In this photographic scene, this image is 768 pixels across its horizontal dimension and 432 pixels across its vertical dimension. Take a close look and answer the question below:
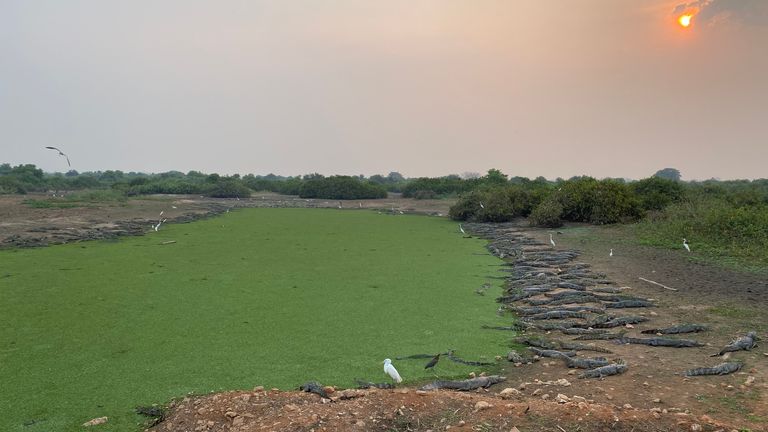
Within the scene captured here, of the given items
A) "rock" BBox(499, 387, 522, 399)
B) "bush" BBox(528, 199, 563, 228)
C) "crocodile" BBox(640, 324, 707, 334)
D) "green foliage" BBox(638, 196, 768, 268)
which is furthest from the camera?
"bush" BBox(528, 199, 563, 228)

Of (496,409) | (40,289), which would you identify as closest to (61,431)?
(496,409)

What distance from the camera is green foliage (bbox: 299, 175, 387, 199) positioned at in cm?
3975

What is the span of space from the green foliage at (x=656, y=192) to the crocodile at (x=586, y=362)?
14921 mm

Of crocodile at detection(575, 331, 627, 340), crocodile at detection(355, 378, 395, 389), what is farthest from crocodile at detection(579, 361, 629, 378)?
crocodile at detection(355, 378, 395, 389)

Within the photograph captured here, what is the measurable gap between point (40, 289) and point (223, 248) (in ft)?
17.8

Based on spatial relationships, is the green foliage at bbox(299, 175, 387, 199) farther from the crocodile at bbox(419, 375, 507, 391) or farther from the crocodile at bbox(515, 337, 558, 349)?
the crocodile at bbox(419, 375, 507, 391)

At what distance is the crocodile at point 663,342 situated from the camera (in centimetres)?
504

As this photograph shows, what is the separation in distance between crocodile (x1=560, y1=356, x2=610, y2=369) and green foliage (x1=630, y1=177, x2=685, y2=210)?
14921 mm

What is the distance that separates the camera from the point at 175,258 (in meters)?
11.4

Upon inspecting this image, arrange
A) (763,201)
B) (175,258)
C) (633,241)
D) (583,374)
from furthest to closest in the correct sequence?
(763,201) → (633,241) → (175,258) → (583,374)

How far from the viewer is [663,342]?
514 centimetres

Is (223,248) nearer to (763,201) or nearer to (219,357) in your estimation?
(219,357)

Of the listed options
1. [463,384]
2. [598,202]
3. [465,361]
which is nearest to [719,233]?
[598,202]

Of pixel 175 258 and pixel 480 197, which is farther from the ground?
pixel 480 197
